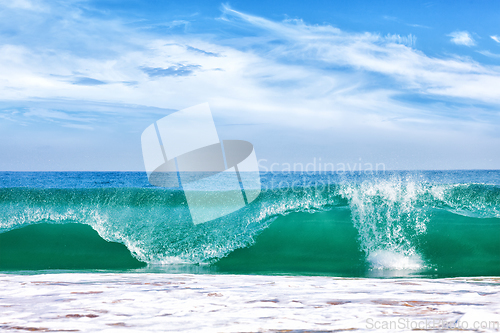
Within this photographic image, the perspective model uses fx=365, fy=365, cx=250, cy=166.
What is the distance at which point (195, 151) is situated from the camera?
559cm

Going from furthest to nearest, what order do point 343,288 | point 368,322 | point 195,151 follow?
point 195,151
point 343,288
point 368,322

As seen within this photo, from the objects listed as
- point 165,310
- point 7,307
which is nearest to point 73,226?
point 7,307

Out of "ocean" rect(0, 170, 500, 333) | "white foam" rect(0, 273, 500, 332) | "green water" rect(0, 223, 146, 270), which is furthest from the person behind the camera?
"green water" rect(0, 223, 146, 270)

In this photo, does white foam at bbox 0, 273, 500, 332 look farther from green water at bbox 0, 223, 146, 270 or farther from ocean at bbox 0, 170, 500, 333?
green water at bbox 0, 223, 146, 270

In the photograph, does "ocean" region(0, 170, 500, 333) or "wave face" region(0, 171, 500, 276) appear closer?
"ocean" region(0, 170, 500, 333)

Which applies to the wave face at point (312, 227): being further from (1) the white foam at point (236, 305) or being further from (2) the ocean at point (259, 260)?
(1) the white foam at point (236, 305)

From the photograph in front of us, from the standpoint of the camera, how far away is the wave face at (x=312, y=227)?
21.4ft

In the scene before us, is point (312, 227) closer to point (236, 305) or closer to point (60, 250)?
point (60, 250)

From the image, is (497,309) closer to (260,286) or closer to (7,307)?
(260,286)

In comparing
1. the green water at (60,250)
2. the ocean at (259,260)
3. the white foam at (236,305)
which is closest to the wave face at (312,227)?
the ocean at (259,260)

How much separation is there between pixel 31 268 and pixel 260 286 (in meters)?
4.94

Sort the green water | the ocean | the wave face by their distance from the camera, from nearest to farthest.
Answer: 1. the ocean
2. the wave face
3. the green water

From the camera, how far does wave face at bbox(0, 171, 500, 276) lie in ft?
21.4

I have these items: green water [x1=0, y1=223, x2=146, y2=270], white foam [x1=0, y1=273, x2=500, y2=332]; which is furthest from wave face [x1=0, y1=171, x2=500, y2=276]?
white foam [x1=0, y1=273, x2=500, y2=332]
